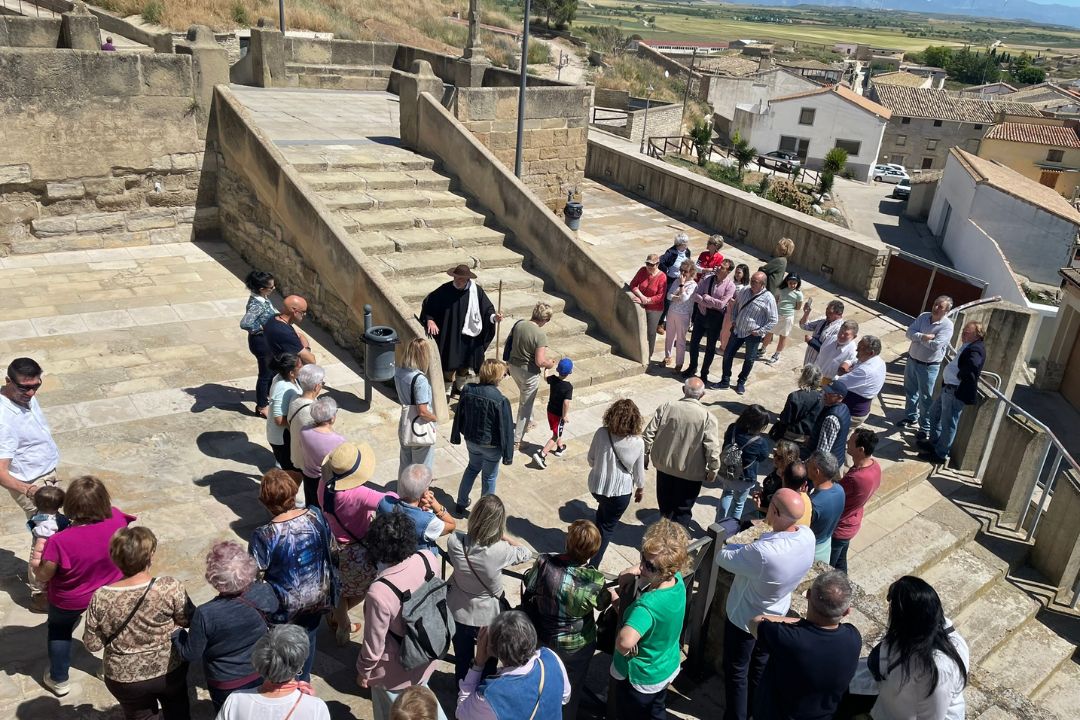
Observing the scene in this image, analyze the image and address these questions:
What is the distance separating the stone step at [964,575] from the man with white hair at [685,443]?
2302 millimetres

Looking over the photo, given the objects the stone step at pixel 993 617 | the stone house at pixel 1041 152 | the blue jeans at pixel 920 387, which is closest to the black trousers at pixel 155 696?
the stone step at pixel 993 617

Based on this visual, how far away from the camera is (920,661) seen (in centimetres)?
Result: 368

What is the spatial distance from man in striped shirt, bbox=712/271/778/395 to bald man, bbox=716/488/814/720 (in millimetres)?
4856

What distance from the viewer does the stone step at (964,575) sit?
22.0 feet

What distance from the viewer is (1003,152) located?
5281cm

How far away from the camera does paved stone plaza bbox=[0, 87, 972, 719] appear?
507 centimetres

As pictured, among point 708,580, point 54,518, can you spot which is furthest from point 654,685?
point 54,518

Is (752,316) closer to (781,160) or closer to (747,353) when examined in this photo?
(747,353)

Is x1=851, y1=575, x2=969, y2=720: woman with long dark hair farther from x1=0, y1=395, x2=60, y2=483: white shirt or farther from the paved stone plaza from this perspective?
x1=0, y1=395, x2=60, y2=483: white shirt

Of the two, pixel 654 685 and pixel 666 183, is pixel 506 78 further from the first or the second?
pixel 654 685

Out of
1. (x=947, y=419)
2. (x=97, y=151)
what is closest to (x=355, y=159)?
(x=97, y=151)

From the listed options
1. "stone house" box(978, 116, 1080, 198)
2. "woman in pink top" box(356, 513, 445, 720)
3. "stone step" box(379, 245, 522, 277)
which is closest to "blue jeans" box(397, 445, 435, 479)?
"woman in pink top" box(356, 513, 445, 720)

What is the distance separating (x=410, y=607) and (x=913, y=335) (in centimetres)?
667

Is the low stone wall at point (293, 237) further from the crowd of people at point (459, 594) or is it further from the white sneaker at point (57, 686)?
the white sneaker at point (57, 686)
